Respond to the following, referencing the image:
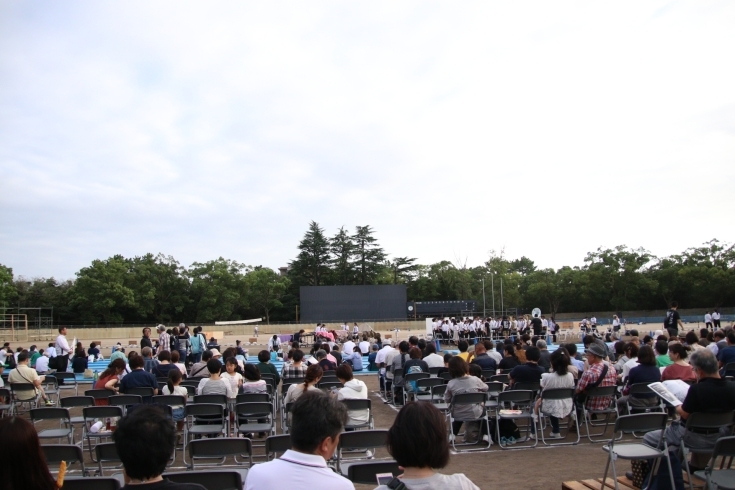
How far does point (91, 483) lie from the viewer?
3.20 metres

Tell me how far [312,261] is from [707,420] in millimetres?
65031

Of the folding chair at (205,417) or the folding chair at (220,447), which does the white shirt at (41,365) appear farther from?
the folding chair at (220,447)

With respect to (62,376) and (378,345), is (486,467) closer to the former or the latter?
(62,376)

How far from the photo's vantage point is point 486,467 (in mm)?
6090

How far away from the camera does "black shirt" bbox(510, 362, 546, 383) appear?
26.1 feet

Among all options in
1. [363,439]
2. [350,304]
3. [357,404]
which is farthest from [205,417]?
[350,304]

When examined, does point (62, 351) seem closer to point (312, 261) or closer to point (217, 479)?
point (217, 479)

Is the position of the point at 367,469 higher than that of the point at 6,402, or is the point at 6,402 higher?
the point at 367,469

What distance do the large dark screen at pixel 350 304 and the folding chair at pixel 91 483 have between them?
37.7 m

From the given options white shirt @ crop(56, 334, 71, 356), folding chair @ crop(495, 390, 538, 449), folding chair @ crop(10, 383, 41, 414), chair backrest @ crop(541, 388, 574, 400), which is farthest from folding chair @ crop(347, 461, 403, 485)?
white shirt @ crop(56, 334, 71, 356)

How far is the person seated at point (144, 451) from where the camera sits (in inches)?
86.5

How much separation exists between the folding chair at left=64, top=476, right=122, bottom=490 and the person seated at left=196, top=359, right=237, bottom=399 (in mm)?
4058

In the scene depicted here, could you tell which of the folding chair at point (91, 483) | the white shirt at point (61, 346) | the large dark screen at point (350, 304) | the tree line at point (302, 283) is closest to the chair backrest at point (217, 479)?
the folding chair at point (91, 483)

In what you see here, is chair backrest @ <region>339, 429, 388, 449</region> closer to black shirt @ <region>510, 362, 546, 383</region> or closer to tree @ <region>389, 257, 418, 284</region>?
black shirt @ <region>510, 362, 546, 383</region>
